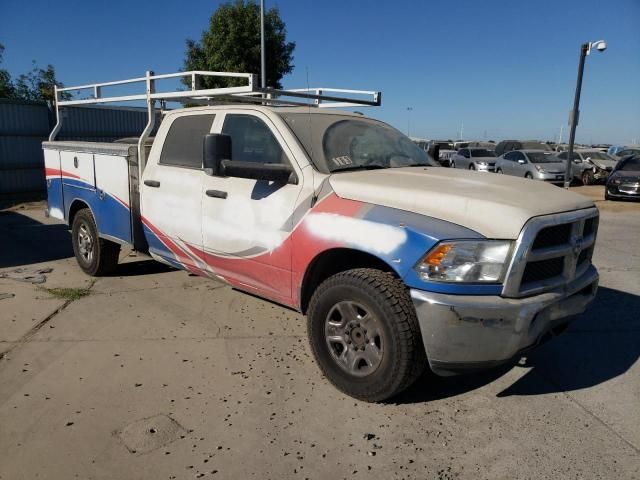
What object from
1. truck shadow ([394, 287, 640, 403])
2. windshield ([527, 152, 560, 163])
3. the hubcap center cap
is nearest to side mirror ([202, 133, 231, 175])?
the hubcap center cap

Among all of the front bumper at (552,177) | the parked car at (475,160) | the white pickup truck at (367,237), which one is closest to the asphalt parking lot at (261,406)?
the white pickup truck at (367,237)

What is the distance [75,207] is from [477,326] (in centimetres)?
519

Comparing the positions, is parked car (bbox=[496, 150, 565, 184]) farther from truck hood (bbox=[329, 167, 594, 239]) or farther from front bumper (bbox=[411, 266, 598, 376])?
front bumper (bbox=[411, 266, 598, 376])

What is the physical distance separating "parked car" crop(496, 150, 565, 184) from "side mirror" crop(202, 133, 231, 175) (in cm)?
1725

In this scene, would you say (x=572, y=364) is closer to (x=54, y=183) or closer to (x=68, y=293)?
(x=68, y=293)

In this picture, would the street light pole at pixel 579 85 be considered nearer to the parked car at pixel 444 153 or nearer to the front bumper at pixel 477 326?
the parked car at pixel 444 153

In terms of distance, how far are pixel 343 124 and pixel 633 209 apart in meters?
12.7

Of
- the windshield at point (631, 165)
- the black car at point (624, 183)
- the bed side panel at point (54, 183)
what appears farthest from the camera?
the windshield at point (631, 165)

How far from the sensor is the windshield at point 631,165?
15.6 m

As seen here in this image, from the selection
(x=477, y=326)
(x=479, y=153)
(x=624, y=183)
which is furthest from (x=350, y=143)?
(x=479, y=153)

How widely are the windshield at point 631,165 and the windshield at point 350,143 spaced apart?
1406 cm

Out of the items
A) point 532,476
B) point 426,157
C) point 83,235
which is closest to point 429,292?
point 532,476

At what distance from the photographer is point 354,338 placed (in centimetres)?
322

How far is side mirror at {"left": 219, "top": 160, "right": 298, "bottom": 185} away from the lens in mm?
3461
